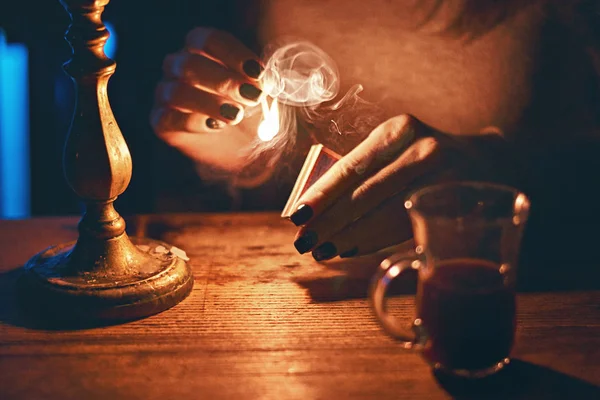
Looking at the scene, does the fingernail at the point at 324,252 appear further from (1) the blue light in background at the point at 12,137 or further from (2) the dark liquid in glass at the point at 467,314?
(1) the blue light in background at the point at 12,137

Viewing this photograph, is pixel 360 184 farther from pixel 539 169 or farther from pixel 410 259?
pixel 539 169

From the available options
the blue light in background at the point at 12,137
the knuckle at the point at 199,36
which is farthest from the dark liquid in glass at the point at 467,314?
the blue light in background at the point at 12,137

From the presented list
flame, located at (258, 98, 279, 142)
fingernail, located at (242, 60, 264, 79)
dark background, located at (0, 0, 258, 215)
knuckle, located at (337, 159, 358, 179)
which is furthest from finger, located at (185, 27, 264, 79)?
knuckle, located at (337, 159, 358, 179)

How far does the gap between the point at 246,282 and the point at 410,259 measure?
19.9 inches

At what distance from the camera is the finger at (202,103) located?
5.73 feet

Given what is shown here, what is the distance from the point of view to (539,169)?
2.00 metres

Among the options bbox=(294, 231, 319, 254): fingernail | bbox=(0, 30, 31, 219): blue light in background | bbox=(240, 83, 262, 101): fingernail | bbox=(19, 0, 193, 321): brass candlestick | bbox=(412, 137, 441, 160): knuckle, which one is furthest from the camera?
bbox=(0, 30, 31, 219): blue light in background

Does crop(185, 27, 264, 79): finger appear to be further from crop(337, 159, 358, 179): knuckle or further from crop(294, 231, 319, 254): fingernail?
crop(294, 231, 319, 254): fingernail

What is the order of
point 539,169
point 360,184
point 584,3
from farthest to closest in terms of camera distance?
1. point 584,3
2. point 539,169
3. point 360,184

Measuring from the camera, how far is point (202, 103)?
1.79 m

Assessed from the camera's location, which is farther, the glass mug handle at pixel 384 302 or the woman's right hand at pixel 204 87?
the woman's right hand at pixel 204 87

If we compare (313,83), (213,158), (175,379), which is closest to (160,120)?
(213,158)

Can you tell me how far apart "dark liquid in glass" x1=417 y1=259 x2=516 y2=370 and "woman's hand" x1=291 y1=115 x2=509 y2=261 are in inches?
19.8

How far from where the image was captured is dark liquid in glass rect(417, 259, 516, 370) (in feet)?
3.23
